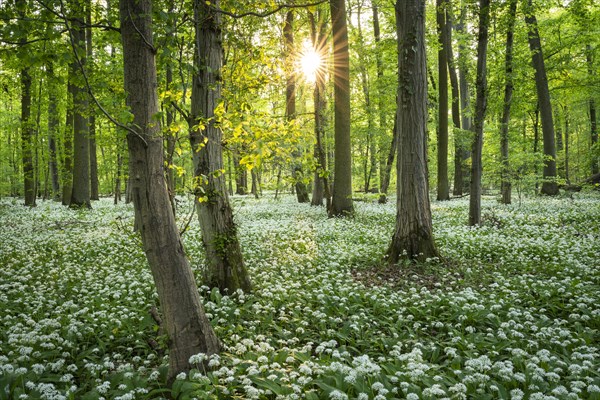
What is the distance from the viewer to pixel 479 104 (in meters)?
11.8

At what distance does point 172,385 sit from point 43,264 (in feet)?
22.4

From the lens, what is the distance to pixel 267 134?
4.33m

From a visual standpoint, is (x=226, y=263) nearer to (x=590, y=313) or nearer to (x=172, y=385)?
(x=172, y=385)

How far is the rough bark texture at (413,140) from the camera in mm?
8367

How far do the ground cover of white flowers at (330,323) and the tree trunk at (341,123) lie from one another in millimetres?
4765

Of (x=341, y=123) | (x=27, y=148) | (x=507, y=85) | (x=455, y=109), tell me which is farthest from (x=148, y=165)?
(x=455, y=109)

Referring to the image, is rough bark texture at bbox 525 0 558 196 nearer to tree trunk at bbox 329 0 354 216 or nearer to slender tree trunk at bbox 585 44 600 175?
slender tree trunk at bbox 585 44 600 175

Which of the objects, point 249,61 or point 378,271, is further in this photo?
point 378,271

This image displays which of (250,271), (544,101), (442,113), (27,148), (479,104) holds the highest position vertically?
(544,101)

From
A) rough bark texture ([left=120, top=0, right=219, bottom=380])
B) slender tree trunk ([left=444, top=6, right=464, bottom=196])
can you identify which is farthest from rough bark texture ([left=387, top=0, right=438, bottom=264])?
slender tree trunk ([left=444, top=6, right=464, bottom=196])

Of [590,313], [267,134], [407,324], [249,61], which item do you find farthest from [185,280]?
[590,313]

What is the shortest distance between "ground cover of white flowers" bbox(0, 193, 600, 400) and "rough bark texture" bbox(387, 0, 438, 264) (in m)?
0.66

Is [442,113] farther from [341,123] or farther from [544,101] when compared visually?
[341,123]

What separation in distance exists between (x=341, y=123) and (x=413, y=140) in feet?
23.3
